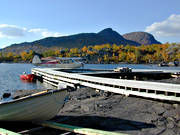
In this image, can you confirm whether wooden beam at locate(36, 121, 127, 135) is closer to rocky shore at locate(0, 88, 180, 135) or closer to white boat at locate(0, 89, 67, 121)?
rocky shore at locate(0, 88, 180, 135)

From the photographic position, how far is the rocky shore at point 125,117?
28.3 ft

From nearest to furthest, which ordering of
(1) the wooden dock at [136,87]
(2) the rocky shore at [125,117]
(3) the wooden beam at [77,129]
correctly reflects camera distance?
1. (3) the wooden beam at [77,129]
2. (2) the rocky shore at [125,117]
3. (1) the wooden dock at [136,87]

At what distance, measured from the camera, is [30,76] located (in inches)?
1606

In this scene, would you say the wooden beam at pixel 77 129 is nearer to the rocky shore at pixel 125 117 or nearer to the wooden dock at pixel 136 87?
the rocky shore at pixel 125 117

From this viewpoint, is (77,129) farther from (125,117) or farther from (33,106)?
(125,117)

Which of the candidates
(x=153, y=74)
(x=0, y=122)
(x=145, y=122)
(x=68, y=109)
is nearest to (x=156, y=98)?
(x=145, y=122)

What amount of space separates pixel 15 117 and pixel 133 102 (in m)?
7.69

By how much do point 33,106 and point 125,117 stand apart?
5.01m

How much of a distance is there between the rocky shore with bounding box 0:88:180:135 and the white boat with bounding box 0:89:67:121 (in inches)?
28.5

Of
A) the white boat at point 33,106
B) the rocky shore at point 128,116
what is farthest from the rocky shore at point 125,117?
the white boat at point 33,106

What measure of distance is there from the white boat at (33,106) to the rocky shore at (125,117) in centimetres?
72

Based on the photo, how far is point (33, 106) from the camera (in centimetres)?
902

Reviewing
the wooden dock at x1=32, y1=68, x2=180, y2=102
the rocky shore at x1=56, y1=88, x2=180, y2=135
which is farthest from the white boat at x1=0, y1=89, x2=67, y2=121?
the rocky shore at x1=56, y1=88, x2=180, y2=135

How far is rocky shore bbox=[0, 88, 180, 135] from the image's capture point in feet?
28.3
